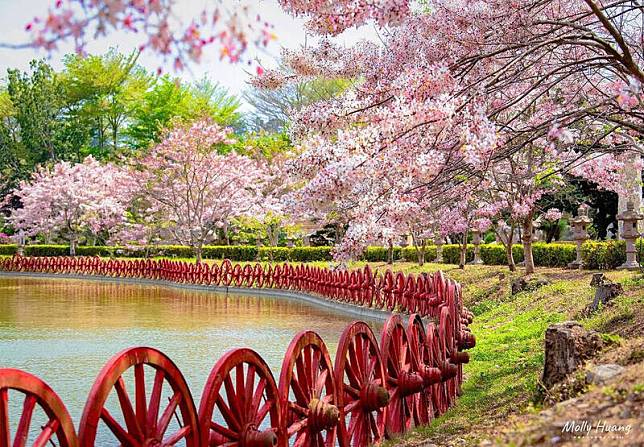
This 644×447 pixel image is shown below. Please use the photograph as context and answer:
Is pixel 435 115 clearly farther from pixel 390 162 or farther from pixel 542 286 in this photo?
pixel 542 286

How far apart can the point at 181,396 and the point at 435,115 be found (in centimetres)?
432

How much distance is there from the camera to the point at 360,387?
611 cm

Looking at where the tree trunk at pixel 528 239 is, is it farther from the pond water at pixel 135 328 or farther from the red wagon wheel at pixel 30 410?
the red wagon wheel at pixel 30 410

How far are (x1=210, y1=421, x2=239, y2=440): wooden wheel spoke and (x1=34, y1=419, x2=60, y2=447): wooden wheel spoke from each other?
3.62 feet

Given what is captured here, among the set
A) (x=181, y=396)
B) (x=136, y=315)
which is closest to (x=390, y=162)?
(x=181, y=396)

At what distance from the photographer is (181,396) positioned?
4410 millimetres

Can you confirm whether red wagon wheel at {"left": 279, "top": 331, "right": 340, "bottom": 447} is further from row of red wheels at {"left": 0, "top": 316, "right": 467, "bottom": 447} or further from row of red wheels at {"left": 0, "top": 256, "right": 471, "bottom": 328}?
row of red wheels at {"left": 0, "top": 256, "right": 471, "bottom": 328}

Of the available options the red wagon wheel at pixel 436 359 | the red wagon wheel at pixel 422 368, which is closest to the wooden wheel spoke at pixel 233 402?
the red wagon wheel at pixel 422 368

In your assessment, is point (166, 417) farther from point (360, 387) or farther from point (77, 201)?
point (77, 201)

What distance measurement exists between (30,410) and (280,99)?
5365cm

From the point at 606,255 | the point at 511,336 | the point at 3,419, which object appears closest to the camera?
the point at 3,419

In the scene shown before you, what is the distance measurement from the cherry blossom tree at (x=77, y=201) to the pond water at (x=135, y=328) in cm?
1565

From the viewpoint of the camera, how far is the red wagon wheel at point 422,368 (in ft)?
23.5
